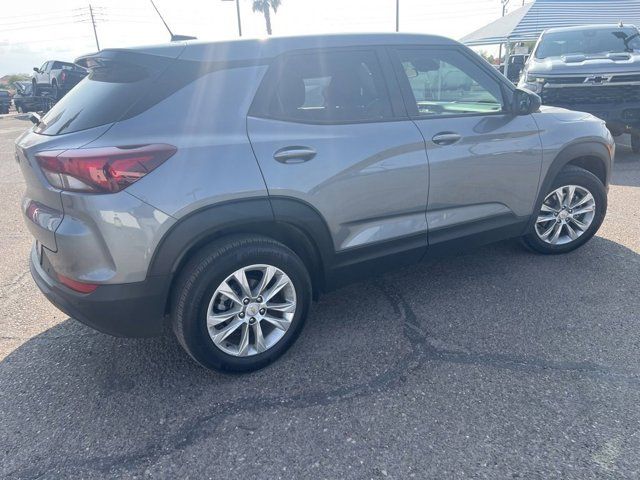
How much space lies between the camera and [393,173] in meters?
2.83

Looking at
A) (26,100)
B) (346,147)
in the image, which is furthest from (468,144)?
(26,100)

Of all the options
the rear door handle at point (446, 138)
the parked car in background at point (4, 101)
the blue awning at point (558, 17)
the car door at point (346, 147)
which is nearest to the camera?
the car door at point (346, 147)

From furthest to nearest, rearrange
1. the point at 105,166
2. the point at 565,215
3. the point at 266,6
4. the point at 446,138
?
the point at 266,6 < the point at 565,215 < the point at 446,138 < the point at 105,166

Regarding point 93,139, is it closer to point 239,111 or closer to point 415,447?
point 239,111

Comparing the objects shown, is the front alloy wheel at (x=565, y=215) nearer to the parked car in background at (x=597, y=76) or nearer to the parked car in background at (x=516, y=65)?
the parked car in background at (x=597, y=76)

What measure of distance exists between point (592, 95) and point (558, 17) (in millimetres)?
12592

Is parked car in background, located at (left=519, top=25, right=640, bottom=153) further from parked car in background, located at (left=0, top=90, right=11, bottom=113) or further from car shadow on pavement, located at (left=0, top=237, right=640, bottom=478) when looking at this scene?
parked car in background, located at (left=0, top=90, right=11, bottom=113)

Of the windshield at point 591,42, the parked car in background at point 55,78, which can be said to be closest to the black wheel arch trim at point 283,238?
the windshield at point 591,42

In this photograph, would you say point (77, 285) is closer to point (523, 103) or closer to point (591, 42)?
point (523, 103)

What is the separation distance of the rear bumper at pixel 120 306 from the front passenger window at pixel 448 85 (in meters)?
1.93

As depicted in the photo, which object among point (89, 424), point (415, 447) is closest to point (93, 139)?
point (89, 424)

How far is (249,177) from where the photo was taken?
7.79 ft

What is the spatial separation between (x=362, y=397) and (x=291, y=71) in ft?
5.77

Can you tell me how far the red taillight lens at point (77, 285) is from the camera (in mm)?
2260
